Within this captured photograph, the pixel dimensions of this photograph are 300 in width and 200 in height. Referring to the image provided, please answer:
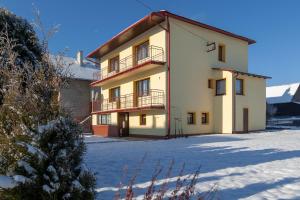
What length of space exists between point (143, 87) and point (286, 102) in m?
28.4

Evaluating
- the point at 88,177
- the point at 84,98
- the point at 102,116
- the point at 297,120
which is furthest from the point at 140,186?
the point at 297,120

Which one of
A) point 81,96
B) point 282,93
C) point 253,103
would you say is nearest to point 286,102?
point 282,93

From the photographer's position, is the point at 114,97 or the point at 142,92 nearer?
the point at 142,92

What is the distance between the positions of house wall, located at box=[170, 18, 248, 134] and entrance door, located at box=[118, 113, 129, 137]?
5.81m

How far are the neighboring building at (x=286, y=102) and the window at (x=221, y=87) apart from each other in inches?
854

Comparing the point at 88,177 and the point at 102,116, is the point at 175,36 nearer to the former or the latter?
the point at 102,116

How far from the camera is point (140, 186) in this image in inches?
234

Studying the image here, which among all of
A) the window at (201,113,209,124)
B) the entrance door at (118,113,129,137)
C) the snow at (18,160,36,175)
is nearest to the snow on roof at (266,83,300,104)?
the window at (201,113,209,124)

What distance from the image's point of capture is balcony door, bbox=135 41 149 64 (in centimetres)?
2203

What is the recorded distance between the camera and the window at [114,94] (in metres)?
26.2

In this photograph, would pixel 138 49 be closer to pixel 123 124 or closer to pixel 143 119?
pixel 143 119

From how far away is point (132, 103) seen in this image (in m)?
22.9

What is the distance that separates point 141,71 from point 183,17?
17.2ft

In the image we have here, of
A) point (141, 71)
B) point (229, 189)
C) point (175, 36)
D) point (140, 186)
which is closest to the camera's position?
point (229, 189)
